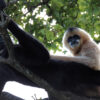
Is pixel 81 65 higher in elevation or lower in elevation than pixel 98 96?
higher

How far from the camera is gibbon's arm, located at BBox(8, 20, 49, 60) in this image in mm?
5422

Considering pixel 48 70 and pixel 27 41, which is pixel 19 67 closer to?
pixel 27 41

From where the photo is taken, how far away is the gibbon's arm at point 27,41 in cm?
542

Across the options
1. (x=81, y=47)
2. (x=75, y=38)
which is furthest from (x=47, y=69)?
(x=75, y=38)

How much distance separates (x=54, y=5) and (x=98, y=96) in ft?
10.7

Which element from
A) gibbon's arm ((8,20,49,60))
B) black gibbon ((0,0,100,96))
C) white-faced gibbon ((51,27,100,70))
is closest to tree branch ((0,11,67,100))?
black gibbon ((0,0,100,96))

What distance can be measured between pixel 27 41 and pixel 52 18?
2864mm

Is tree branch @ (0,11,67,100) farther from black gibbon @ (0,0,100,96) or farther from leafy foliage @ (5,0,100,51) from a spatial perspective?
leafy foliage @ (5,0,100,51)

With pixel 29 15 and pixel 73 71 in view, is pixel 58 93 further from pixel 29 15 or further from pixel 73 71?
pixel 29 15

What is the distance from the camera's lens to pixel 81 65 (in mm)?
5848

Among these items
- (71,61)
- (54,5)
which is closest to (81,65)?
(71,61)

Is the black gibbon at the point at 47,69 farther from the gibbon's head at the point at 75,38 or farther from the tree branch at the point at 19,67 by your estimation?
the gibbon's head at the point at 75,38

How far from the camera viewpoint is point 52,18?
812 centimetres

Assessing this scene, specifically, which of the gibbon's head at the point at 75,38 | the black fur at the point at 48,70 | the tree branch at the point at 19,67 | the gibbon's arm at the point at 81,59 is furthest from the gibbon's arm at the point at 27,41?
the gibbon's head at the point at 75,38
